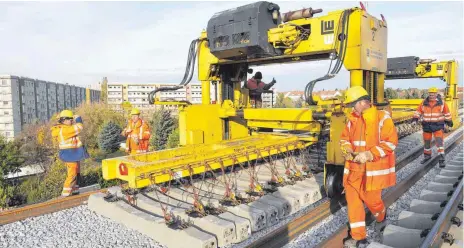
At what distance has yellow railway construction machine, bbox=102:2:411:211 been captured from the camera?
423 centimetres

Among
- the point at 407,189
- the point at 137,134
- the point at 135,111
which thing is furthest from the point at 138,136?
the point at 407,189

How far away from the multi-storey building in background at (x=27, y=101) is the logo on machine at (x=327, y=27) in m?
45.9

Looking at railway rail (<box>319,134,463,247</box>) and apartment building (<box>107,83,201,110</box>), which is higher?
apartment building (<box>107,83,201,110</box>)

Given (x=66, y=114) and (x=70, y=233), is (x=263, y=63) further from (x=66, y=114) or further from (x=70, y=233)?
(x=70, y=233)

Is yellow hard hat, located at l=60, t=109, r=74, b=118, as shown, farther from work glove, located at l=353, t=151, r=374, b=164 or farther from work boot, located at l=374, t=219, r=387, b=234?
work boot, located at l=374, t=219, r=387, b=234

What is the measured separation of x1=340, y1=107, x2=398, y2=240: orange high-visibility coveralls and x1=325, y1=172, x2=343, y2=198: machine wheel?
0.88 meters

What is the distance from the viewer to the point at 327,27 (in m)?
5.08

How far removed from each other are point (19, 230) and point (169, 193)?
1.83 metres

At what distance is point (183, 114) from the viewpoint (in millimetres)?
5840

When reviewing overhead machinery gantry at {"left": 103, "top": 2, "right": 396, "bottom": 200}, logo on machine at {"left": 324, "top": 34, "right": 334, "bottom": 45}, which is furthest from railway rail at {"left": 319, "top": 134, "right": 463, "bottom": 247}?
logo on machine at {"left": 324, "top": 34, "right": 334, "bottom": 45}

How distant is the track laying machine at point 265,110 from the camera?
4.25m

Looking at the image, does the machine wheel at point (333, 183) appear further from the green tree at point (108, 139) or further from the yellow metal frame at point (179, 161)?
the green tree at point (108, 139)

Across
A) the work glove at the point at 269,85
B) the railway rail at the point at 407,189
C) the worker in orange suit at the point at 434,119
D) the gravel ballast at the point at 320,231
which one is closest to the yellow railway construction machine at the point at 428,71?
the worker in orange suit at the point at 434,119

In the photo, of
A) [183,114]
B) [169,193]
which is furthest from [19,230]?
[183,114]
